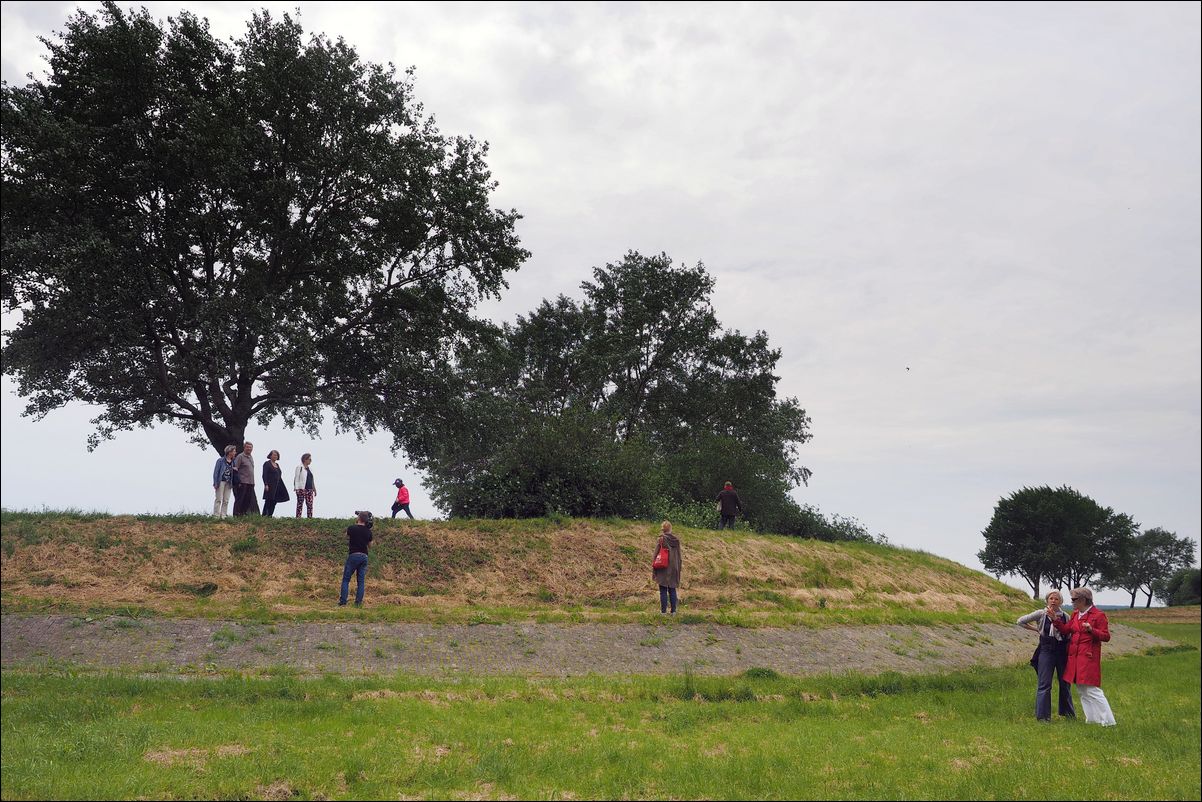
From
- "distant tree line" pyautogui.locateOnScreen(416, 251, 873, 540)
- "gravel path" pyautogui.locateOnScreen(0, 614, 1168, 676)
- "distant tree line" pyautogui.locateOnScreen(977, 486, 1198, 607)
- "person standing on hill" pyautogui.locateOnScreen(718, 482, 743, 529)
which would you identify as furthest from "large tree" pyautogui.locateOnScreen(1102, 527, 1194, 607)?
"gravel path" pyautogui.locateOnScreen(0, 614, 1168, 676)

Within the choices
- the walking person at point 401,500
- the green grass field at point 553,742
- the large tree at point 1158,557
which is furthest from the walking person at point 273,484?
the large tree at point 1158,557

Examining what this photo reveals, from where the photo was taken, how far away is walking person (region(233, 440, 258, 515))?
73.4 ft

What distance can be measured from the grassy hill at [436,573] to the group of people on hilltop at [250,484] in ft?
4.51

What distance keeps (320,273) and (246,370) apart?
4.07 meters

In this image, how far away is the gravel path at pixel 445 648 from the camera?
43.5ft

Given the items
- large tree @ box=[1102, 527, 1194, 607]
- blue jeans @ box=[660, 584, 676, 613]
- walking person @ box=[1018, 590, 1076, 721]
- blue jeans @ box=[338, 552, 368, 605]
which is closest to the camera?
walking person @ box=[1018, 590, 1076, 721]

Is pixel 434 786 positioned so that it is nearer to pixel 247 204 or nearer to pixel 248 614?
pixel 248 614

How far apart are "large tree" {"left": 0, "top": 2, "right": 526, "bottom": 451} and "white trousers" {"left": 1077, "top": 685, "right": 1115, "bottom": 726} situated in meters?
20.2

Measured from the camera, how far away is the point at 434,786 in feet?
25.2

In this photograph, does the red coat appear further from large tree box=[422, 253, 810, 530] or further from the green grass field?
large tree box=[422, 253, 810, 530]

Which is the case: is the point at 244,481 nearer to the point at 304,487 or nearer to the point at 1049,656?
the point at 304,487

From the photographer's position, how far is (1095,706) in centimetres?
1149

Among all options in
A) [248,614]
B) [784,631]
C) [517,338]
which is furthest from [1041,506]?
[248,614]

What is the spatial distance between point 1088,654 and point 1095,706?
77cm
